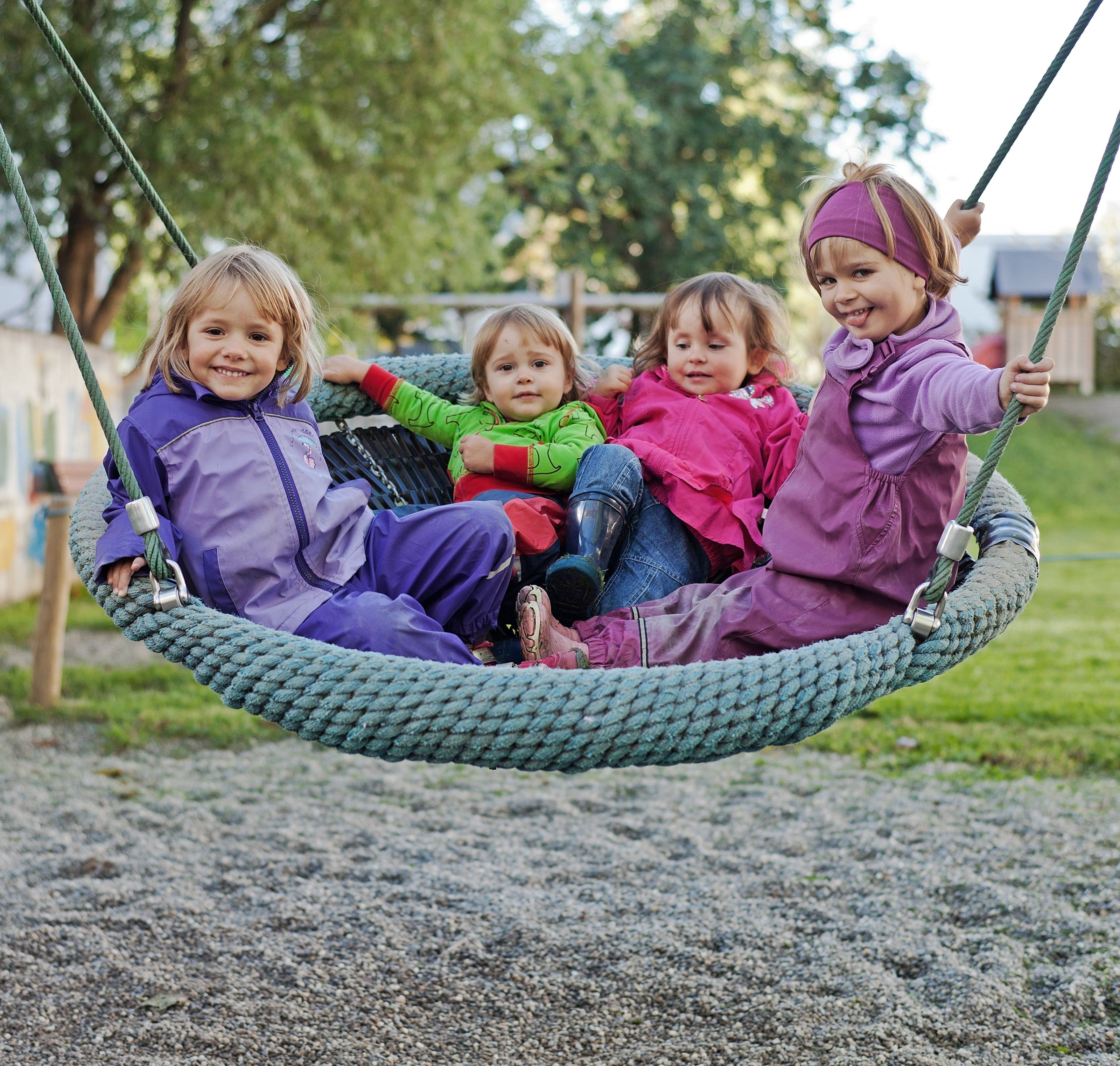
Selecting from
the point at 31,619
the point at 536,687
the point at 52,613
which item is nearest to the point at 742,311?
the point at 536,687

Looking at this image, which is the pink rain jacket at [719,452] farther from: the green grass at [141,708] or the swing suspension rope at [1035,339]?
the green grass at [141,708]

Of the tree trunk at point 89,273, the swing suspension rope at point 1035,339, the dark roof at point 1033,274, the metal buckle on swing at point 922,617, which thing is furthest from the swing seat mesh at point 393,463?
the dark roof at point 1033,274

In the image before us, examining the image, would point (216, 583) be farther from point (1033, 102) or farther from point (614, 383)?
point (1033, 102)

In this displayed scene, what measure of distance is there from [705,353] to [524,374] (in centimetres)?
31

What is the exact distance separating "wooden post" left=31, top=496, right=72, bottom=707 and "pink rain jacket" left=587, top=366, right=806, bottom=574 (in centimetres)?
251

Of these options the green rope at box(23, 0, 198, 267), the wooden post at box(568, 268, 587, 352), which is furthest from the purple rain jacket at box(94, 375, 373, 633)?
the wooden post at box(568, 268, 587, 352)

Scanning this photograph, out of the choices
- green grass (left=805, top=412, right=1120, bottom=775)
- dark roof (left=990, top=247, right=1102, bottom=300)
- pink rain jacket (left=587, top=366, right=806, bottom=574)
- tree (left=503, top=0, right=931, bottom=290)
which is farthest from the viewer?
tree (left=503, top=0, right=931, bottom=290)

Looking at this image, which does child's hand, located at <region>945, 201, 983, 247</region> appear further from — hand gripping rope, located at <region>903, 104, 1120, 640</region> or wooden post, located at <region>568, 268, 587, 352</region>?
wooden post, located at <region>568, 268, 587, 352</region>

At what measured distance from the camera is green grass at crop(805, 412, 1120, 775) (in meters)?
3.68

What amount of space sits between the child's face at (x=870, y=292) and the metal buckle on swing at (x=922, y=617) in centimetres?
37

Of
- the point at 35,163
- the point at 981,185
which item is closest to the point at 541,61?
the point at 35,163

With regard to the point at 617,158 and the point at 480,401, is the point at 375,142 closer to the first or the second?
the point at 480,401

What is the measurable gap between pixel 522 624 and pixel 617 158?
11627 mm

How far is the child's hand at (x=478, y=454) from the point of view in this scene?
2010 millimetres
